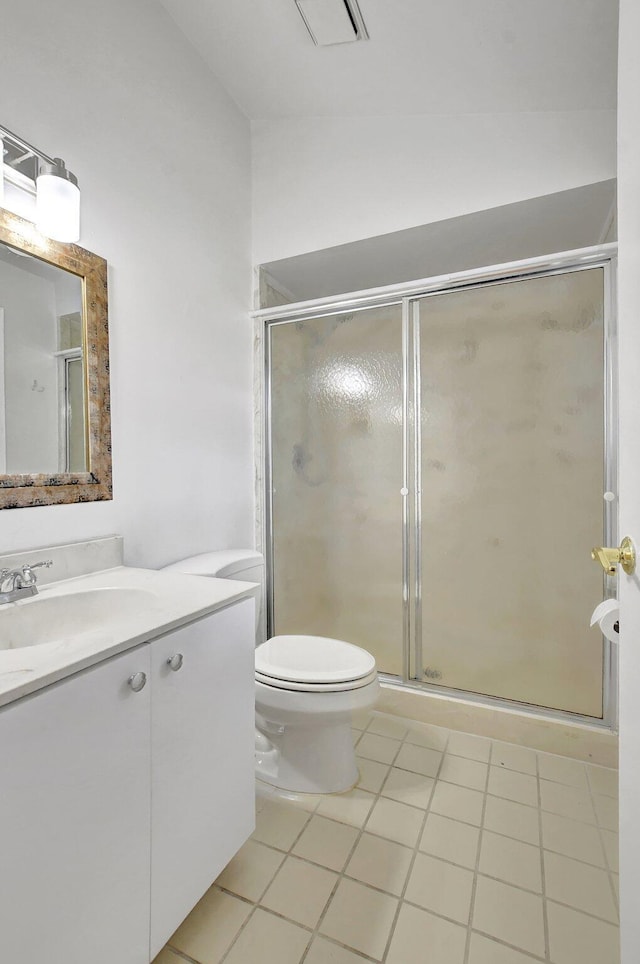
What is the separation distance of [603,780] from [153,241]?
7.97ft

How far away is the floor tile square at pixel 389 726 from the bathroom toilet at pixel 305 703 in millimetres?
315

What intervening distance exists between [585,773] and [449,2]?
8.26 feet

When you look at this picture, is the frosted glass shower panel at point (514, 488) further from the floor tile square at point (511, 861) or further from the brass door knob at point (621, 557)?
the brass door knob at point (621, 557)

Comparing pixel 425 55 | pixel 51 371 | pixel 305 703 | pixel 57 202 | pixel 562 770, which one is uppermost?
pixel 425 55

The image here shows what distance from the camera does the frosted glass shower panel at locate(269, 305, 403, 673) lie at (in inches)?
83.6

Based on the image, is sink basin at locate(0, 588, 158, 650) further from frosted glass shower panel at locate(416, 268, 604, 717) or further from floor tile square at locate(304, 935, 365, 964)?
frosted glass shower panel at locate(416, 268, 604, 717)

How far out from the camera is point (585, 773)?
65.0 inches

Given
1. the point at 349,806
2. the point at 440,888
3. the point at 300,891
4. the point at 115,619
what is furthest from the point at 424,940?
the point at 115,619

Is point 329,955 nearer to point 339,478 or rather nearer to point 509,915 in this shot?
point 509,915

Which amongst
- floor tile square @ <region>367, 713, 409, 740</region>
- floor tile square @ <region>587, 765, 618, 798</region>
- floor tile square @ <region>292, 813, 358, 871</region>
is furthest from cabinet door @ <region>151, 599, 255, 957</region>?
floor tile square @ <region>587, 765, 618, 798</region>

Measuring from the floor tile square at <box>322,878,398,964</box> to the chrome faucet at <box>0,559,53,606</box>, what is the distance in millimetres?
1030

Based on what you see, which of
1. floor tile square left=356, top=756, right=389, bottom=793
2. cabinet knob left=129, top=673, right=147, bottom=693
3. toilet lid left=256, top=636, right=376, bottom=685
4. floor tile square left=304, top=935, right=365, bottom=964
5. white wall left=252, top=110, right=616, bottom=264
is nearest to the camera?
cabinet knob left=129, top=673, right=147, bottom=693

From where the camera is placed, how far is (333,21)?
1.46 metres

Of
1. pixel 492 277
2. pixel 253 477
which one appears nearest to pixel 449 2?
pixel 492 277
